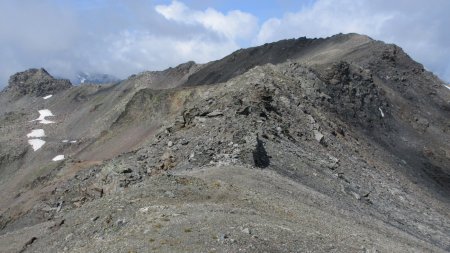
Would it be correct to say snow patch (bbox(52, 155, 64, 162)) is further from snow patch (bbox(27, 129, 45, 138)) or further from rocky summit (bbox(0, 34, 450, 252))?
snow patch (bbox(27, 129, 45, 138))

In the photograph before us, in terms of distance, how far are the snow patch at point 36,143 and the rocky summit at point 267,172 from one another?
6.32 metres

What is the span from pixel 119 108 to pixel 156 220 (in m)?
89.3

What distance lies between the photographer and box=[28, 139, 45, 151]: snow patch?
113 meters

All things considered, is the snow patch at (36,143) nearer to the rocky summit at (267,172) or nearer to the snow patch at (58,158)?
the rocky summit at (267,172)

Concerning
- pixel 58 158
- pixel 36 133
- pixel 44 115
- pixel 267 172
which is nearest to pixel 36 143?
pixel 36 133

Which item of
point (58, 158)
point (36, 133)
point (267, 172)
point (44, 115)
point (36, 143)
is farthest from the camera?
point (44, 115)

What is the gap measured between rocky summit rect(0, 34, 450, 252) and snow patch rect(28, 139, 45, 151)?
249 inches

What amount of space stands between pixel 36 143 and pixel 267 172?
90481 mm

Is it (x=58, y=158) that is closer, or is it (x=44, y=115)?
(x=58, y=158)

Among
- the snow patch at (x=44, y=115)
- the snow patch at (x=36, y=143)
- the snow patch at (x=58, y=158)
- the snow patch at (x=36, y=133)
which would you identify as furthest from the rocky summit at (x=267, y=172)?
the snow patch at (x=44, y=115)

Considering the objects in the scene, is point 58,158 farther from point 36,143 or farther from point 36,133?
point 36,133

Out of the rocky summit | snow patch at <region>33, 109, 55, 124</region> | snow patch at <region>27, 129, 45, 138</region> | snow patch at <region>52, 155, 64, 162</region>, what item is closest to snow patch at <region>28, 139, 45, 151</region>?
snow patch at <region>27, 129, 45, 138</region>

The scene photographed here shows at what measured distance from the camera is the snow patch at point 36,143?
113 meters

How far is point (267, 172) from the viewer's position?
116 ft
